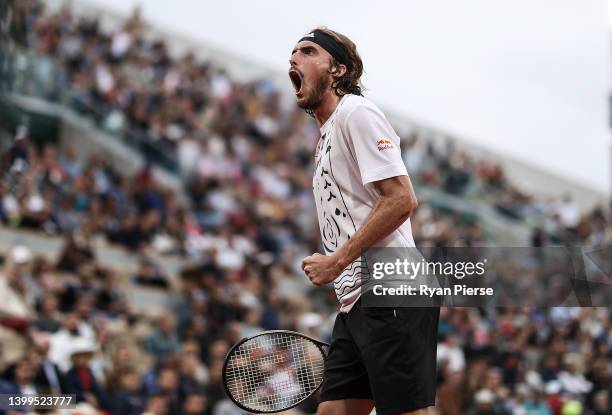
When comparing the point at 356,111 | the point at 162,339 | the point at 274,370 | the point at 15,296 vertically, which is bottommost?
the point at 162,339

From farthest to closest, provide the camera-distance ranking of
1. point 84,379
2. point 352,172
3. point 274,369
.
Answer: point 84,379, point 274,369, point 352,172

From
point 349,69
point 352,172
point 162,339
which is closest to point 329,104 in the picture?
point 349,69

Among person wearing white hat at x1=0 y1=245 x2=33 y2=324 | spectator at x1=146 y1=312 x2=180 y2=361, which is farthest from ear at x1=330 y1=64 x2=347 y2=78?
spectator at x1=146 y1=312 x2=180 y2=361

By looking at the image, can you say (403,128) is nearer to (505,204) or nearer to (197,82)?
(505,204)

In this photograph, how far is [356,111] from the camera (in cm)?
420

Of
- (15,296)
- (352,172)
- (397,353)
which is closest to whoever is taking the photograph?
(397,353)

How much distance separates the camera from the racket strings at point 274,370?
16.0 ft

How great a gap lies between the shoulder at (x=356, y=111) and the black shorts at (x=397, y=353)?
76 centimetres

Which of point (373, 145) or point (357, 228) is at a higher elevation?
point (373, 145)

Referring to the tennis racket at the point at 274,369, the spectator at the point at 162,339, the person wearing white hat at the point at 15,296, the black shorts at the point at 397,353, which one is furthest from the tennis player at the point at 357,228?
the spectator at the point at 162,339

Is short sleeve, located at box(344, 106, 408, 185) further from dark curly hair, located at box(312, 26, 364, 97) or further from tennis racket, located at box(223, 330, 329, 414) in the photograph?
tennis racket, located at box(223, 330, 329, 414)

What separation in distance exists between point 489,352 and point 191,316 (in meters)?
5.20

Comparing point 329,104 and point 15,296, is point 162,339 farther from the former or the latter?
point 329,104

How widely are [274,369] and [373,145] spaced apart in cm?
140
